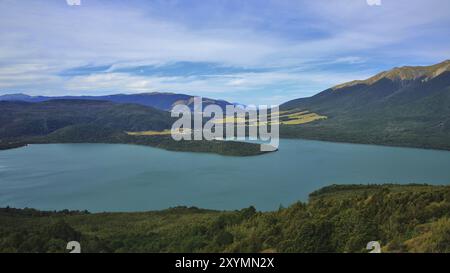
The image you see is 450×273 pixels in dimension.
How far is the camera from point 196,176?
156ft

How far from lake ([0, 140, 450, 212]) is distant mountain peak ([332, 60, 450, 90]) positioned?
88.6 meters

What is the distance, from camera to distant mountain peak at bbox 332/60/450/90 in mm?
144250

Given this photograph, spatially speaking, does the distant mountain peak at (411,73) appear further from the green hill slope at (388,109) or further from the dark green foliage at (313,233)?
the dark green foliage at (313,233)

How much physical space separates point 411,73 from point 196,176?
452 feet

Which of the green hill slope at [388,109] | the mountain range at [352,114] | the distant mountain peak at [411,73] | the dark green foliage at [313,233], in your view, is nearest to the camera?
the dark green foliage at [313,233]

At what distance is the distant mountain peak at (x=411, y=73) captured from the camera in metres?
144

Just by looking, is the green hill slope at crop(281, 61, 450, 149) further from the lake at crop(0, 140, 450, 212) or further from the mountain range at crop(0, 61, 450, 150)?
the lake at crop(0, 140, 450, 212)

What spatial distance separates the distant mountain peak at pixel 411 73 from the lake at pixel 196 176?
8862 centimetres

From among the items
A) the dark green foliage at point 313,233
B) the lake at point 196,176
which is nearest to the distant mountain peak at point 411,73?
the lake at point 196,176

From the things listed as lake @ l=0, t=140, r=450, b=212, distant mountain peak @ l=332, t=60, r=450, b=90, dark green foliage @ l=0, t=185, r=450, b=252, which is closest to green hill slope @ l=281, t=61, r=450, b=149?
distant mountain peak @ l=332, t=60, r=450, b=90

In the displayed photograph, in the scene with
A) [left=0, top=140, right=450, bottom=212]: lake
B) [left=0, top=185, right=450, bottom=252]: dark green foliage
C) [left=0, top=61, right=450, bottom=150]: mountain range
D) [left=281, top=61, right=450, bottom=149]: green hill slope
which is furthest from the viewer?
[left=0, top=61, right=450, bottom=150]: mountain range
